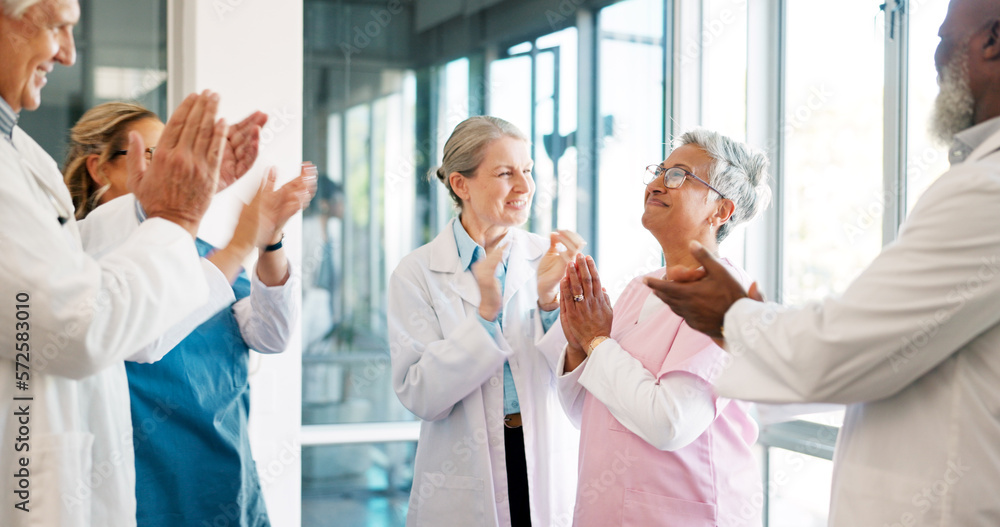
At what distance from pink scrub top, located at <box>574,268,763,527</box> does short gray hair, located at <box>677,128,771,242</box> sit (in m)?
0.27

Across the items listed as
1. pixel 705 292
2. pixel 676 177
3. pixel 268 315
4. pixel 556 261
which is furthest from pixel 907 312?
pixel 268 315

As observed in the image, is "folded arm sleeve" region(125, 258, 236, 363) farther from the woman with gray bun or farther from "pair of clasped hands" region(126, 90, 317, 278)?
the woman with gray bun

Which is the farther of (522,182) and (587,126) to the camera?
(587,126)

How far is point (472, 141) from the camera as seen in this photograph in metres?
2.19

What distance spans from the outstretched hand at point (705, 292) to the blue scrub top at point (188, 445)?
3.92 ft

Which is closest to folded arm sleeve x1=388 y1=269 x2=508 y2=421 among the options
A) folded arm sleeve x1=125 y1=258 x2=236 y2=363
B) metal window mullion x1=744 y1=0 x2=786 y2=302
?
folded arm sleeve x1=125 y1=258 x2=236 y2=363

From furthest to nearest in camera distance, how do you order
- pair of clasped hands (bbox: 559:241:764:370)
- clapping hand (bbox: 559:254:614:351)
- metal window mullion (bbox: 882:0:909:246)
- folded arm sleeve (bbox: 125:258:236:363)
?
1. metal window mullion (bbox: 882:0:909:246)
2. clapping hand (bbox: 559:254:614:351)
3. folded arm sleeve (bbox: 125:258:236:363)
4. pair of clasped hands (bbox: 559:241:764:370)

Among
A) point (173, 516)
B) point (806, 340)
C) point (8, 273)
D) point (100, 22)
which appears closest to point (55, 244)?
point (8, 273)

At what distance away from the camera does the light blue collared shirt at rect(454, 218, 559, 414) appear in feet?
6.58

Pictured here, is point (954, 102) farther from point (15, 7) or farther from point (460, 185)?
point (15, 7)

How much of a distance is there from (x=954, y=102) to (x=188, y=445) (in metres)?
1.83

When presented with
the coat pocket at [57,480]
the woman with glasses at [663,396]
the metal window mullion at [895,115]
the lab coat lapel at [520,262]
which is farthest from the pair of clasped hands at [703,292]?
the metal window mullion at [895,115]

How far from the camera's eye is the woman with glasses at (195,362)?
1.77 meters

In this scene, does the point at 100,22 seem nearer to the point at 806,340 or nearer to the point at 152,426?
the point at 152,426
